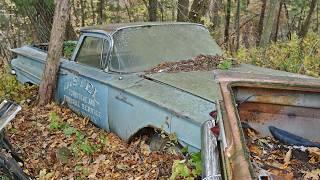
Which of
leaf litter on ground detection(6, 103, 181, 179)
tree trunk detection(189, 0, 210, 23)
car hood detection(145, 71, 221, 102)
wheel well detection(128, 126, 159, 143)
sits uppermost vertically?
tree trunk detection(189, 0, 210, 23)

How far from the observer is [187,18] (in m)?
11.6

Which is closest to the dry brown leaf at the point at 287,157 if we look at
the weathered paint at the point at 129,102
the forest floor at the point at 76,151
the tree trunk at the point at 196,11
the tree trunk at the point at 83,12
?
the weathered paint at the point at 129,102

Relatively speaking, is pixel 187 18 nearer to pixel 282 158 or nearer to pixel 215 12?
pixel 215 12

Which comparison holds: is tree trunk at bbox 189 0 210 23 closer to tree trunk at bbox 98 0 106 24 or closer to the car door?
tree trunk at bbox 98 0 106 24

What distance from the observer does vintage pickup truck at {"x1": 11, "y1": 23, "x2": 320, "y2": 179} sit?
294 centimetres

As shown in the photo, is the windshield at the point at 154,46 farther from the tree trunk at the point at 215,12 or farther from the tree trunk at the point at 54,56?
the tree trunk at the point at 215,12

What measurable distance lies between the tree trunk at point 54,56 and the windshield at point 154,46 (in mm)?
1411

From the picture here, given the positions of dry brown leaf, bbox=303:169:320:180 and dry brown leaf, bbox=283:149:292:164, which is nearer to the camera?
dry brown leaf, bbox=303:169:320:180

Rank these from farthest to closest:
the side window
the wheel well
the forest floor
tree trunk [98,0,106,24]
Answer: tree trunk [98,0,106,24] < the side window < the wheel well < the forest floor

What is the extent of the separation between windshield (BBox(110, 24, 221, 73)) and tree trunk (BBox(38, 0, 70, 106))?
1.41m

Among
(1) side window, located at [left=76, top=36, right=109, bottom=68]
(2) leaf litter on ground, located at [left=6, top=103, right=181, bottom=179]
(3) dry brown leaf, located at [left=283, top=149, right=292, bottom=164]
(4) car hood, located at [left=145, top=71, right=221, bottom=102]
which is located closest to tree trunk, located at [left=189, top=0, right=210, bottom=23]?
(1) side window, located at [left=76, top=36, right=109, bottom=68]

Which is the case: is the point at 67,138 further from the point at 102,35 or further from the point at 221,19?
the point at 221,19

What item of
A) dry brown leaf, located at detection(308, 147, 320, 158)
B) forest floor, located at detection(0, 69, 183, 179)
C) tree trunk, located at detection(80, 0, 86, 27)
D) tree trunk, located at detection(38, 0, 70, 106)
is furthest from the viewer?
tree trunk, located at detection(80, 0, 86, 27)

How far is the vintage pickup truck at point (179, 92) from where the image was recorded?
Answer: 9.65ft
